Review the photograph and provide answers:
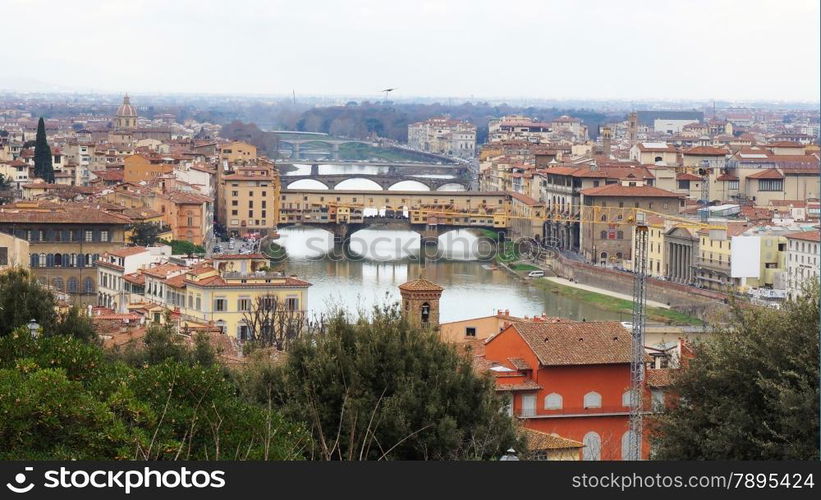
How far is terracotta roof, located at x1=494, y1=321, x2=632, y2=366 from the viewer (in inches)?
205

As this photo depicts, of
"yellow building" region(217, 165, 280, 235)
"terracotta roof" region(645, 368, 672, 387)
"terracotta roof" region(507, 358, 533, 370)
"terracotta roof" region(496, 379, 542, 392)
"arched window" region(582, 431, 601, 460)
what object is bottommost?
"yellow building" region(217, 165, 280, 235)

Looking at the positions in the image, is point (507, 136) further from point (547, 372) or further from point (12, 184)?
point (547, 372)

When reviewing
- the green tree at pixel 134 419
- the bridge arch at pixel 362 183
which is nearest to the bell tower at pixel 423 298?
the green tree at pixel 134 419

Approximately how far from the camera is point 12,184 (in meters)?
17.6

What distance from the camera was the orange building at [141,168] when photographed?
18047mm

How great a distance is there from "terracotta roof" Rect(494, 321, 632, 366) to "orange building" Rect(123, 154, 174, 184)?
12.7 metres

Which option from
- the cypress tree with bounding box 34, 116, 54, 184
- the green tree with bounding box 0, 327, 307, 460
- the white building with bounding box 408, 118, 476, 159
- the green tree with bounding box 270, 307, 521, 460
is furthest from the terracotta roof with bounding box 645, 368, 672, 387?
the white building with bounding box 408, 118, 476, 159

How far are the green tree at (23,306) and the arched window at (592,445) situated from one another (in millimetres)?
1283

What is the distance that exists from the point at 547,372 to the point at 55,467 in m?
3.51

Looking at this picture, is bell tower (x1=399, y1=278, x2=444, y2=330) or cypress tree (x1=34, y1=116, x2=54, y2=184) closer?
bell tower (x1=399, y1=278, x2=444, y2=330)

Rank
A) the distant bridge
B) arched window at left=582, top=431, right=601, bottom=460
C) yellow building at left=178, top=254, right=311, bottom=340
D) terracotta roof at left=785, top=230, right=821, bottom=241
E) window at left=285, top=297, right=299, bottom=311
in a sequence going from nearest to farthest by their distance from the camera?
arched window at left=582, top=431, right=601, bottom=460
yellow building at left=178, top=254, right=311, bottom=340
window at left=285, top=297, right=299, bottom=311
terracotta roof at left=785, top=230, right=821, bottom=241
the distant bridge

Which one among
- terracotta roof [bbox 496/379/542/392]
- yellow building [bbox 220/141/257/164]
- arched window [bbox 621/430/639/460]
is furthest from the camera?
yellow building [bbox 220/141/257/164]

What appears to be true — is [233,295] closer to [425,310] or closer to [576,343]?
[425,310]

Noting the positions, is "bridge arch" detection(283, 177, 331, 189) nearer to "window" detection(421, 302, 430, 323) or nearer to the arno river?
the arno river
